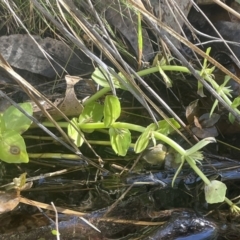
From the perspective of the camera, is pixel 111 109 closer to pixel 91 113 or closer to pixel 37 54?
pixel 91 113

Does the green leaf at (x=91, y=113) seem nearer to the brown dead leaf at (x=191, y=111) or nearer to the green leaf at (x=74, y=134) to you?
the green leaf at (x=74, y=134)

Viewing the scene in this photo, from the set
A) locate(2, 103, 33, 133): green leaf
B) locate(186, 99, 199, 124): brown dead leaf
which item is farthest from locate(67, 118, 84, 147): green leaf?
locate(186, 99, 199, 124): brown dead leaf

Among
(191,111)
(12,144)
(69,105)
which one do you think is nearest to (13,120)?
(12,144)

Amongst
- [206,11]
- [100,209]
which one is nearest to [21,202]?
[100,209]

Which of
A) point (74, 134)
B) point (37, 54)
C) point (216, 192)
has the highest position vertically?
point (37, 54)

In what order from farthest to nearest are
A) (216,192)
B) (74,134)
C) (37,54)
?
(37,54)
(74,134)
(216,192)

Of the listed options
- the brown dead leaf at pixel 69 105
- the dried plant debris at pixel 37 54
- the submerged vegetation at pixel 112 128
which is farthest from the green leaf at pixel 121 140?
the dried plant debris at pixel 37 54
